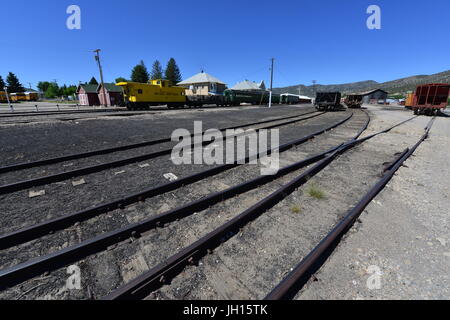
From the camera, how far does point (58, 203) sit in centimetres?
357

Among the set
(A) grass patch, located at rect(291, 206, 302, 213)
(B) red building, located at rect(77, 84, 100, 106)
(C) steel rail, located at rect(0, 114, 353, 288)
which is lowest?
(A) grass patch, located at rect(291, 206, 302, 213)

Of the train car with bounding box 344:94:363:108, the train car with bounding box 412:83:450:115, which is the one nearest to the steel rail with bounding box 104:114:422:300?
the train car with bounding box 412:83:450:115

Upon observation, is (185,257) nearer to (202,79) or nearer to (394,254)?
(394,254)

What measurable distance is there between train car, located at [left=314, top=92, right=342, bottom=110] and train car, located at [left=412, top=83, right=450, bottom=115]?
7637mm

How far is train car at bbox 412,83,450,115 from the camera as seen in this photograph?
19.3 m

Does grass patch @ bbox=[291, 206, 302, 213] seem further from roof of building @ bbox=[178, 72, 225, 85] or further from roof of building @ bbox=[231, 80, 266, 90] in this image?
roof of building @ bbox=[231, 80, 266, 90]

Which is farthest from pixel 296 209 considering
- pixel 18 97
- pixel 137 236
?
pixel 18 97

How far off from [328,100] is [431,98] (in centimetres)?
957

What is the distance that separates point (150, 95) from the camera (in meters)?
25.0

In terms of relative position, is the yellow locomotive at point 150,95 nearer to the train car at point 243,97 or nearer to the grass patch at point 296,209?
the train car at point 243,97
